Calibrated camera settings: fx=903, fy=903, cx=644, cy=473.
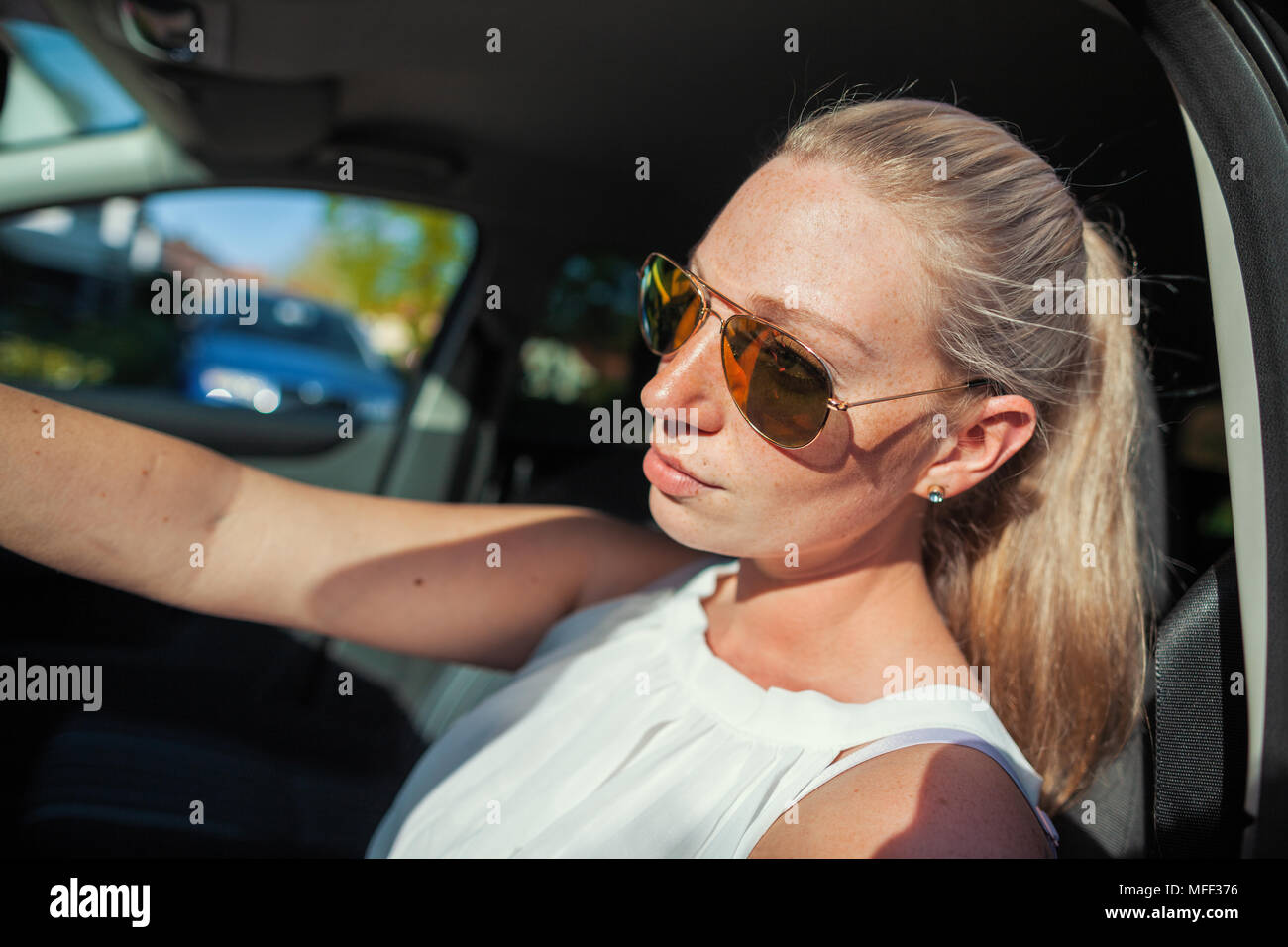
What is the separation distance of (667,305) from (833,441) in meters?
0.37

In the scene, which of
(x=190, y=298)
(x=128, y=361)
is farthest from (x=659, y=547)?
(x=128, y=361)

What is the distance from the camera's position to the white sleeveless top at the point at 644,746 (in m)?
1.24

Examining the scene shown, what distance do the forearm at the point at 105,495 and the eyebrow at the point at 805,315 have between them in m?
0.89

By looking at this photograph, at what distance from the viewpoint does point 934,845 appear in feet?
3.37

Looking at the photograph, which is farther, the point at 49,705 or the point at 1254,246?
the point at 49,705

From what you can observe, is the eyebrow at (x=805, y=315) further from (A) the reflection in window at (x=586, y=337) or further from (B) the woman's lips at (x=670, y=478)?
(A) the reflection in window at (x=586, y=337)

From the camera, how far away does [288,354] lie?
26.7ft

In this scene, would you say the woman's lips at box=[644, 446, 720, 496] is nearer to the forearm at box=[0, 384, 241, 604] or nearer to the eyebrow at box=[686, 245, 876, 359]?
the eyebrow at box=[686, 245, 876, 359]

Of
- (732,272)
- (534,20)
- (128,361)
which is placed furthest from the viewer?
(128,361)

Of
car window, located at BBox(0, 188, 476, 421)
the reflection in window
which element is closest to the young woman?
car window, located at BBox(0, 188, 476, 421)

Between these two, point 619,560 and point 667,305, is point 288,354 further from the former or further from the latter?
point 667,305

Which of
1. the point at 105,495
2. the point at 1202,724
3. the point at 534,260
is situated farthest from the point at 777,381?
the point at 534,260
